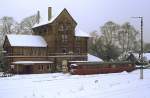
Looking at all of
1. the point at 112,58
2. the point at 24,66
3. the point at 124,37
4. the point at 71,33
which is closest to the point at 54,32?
the point at 71,33

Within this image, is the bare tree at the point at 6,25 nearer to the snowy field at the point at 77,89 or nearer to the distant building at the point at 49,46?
the distant building at the point at 49,46

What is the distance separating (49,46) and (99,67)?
1243 centimetres

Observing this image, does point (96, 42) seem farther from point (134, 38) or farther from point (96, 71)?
Result: point (96, 71)

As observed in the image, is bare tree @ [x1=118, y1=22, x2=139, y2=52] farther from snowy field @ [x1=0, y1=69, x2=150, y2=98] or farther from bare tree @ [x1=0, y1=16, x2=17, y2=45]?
snowy field @ [x1=0, y1=69, x2=150, y2=98]

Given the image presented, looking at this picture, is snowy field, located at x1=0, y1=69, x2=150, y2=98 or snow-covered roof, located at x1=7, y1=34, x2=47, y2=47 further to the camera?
snow-covered roof, located at x1=7, y1=34, x2=47, y2=47

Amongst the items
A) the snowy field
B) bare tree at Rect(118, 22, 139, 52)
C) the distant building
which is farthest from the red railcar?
bare tree at Rect(118, 22, 139, 52)

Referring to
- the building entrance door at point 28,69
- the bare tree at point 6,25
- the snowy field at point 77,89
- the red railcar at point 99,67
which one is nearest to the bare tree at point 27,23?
the bare tree at point 6,25

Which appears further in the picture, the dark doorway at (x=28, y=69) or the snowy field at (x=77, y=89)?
the dark doorway at (x=28, y=69)

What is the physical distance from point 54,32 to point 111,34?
122 feet

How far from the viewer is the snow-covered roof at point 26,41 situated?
213 ft

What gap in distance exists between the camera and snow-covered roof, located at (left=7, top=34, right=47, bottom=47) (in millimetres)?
64938

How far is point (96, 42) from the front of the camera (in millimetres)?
100750

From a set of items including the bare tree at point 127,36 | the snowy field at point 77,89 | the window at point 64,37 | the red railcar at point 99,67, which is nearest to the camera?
the snowy field at point 77,89

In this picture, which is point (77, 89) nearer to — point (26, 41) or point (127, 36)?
point (26, 41)
